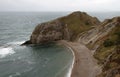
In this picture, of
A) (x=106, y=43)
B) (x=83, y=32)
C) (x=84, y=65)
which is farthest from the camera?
(x=83, y=32)

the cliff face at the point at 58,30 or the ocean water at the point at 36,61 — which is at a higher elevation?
the cliff face at the point at 58,30

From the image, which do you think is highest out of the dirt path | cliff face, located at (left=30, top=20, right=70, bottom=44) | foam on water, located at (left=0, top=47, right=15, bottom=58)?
cliff face, located at (left=30, top=20, right=70, bottom=44)

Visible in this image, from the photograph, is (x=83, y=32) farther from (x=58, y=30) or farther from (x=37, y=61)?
(x=37, y=61)

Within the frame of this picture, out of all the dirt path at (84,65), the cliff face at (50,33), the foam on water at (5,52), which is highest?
the cliff face at (50,33)

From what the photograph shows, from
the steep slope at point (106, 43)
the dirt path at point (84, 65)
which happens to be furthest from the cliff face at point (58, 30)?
the dirt path at point (84, 65)

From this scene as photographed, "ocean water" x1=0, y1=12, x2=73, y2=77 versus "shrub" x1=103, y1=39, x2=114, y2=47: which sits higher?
"shrub" x1=103, y1=39, x2=114, y2=47

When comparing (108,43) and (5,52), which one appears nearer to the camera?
(108,43)

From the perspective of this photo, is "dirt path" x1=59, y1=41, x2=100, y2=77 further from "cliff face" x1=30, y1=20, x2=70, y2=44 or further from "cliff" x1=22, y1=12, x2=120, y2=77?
"cliff face" x1=30, y1=20, x2=70, y2=44

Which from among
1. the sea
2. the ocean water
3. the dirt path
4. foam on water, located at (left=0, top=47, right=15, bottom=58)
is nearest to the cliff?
the dirt path

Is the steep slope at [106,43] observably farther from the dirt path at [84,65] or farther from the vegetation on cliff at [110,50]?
the dirt path at [84,65]

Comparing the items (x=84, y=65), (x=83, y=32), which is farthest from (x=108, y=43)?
(x=83, y=32)
